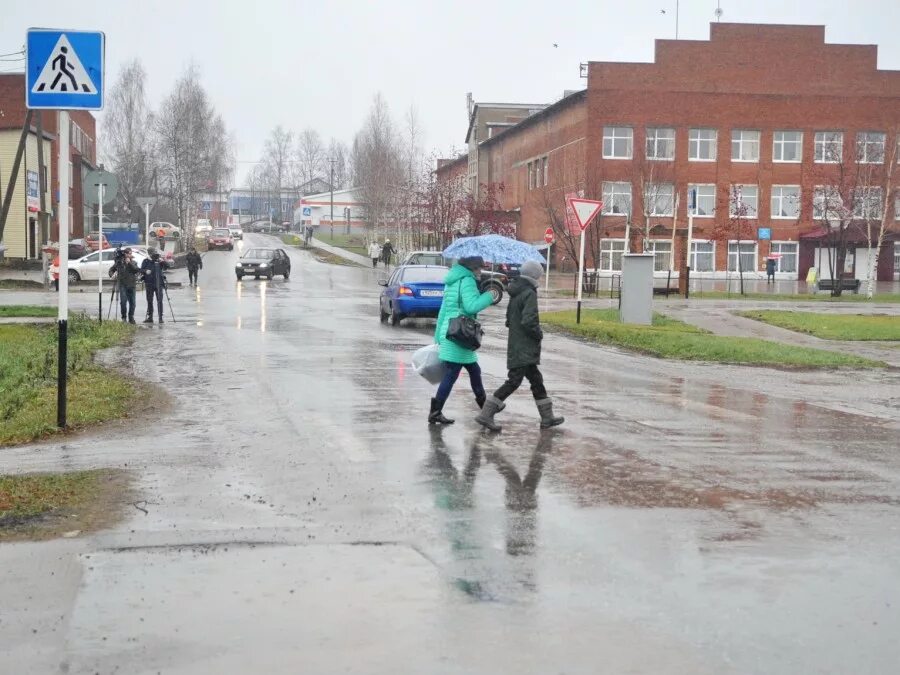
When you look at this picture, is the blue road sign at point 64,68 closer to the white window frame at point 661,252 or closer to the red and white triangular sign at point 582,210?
the red and white triangular sign at point 582,210

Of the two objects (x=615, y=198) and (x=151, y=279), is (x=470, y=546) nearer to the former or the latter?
(x=151, y=279)

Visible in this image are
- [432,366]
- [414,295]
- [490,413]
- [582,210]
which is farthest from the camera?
[582,210]

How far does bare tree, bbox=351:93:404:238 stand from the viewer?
9019cm

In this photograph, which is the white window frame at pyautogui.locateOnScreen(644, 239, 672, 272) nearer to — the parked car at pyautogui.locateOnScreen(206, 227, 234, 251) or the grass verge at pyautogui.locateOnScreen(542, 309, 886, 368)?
the parked car at pyautogui.locateOnScreen(206, 227, 234, 251)

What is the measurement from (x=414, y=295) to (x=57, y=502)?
62.7 ft

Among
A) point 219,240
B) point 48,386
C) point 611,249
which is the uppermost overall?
point 219,240

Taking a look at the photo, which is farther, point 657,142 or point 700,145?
point 700,145

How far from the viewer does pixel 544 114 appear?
79688 millimetres

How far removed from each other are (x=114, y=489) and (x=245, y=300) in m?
28.7

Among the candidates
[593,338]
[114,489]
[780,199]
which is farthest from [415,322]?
[780,199]

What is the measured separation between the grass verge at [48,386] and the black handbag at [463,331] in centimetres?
376

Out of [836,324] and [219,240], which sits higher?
[219,240]

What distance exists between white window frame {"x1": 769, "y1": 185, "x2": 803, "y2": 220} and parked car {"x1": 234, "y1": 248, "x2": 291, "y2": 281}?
113ft

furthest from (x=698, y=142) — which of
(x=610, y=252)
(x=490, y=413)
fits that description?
(x=490, y=413)
